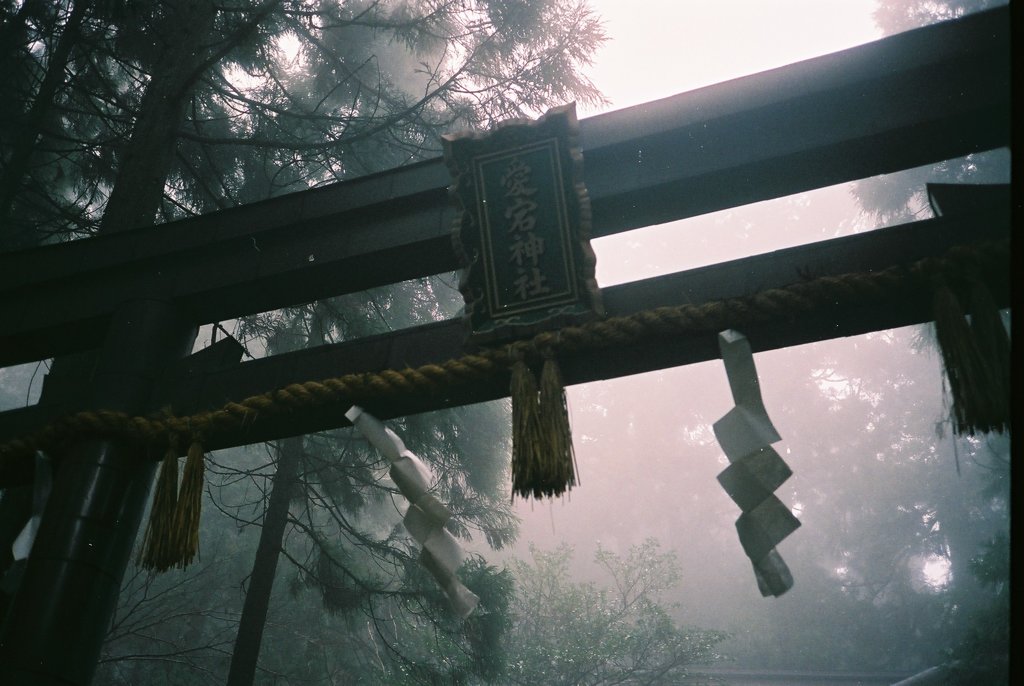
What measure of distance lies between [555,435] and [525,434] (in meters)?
0.08

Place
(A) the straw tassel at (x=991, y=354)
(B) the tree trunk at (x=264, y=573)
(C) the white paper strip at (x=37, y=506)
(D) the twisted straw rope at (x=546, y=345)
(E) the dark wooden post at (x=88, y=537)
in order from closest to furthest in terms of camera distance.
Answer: (A) the straw tassel at (x=991, y=354)
(D) the twisted straw rope at (x=546, y=345)
(E) the dark wooden post at (x=88, y=537)
(C) the white paper strip at (x=37, y=506)
(B) the tree trunk at (x=264, y=573)

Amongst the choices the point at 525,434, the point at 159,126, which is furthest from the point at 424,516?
the point at 159,126

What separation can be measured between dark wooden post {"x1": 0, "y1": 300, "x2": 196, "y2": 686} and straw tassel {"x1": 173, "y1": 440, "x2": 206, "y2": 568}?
336mm

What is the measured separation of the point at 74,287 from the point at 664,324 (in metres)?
2.50

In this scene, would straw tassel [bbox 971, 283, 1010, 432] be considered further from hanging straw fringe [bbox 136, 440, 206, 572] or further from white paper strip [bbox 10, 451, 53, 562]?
white paper strip [bbox 10, 451, 53, 562]

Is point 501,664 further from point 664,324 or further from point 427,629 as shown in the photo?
point 664,324

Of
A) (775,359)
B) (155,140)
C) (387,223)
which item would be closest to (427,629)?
(155,140)

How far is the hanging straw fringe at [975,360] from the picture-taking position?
1.50m

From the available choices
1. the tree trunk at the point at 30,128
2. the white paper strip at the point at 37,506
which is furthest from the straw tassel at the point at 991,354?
the tree trunk at the point at 30,128

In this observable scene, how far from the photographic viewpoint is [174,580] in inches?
606

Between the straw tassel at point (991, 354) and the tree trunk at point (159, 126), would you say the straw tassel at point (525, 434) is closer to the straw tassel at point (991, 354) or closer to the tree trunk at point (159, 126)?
the straw tassel at point (991, 354)

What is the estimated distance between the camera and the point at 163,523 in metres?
2.12

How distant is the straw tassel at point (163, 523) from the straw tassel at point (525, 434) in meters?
1.15

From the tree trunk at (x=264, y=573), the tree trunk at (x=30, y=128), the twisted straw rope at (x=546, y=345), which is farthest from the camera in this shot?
the tree trunk at (x=264, y=573)
